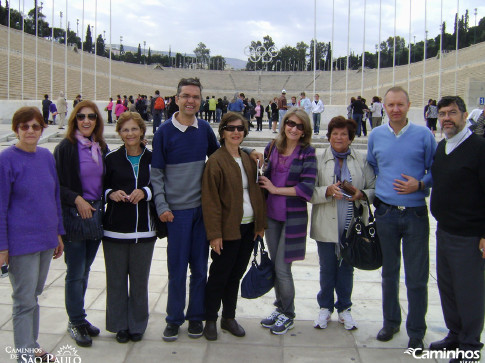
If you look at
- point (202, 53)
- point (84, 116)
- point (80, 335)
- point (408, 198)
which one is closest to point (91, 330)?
point (80, 335)

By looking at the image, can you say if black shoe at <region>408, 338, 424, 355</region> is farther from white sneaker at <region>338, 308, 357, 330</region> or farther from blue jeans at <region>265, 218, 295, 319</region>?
blue jeans at <region>265, 218, 295, 319</region>

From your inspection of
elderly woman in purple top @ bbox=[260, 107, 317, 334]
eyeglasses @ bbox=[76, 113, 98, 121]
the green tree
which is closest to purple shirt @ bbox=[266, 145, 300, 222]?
elderly woman in purple top @ bbox=[260, 107, 317, 334]

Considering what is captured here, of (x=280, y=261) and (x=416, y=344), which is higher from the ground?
(x=280, y=261)

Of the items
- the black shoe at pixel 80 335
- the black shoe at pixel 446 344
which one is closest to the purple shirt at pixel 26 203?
the black shoe at pixel 80 335

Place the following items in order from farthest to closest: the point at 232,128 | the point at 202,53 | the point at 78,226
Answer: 1. the point at 202,53
2. the point at 232,128
3. the point at 78,226

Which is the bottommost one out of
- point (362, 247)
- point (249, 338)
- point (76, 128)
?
point (249, 338)

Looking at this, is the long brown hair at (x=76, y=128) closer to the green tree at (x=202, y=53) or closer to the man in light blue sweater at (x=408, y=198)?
the man in light blue sweater at (x=408, y=198)

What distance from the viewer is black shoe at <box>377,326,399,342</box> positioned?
3.57 metres

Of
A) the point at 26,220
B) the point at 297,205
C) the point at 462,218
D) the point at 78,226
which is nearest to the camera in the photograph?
the point at 26,220

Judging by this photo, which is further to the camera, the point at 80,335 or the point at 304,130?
the point at 304,130

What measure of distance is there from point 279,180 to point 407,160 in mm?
964

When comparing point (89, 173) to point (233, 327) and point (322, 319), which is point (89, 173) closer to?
point (233, 327)

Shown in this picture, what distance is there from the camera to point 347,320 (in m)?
3.76

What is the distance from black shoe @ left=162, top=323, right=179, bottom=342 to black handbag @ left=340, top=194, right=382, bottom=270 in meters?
1.42
